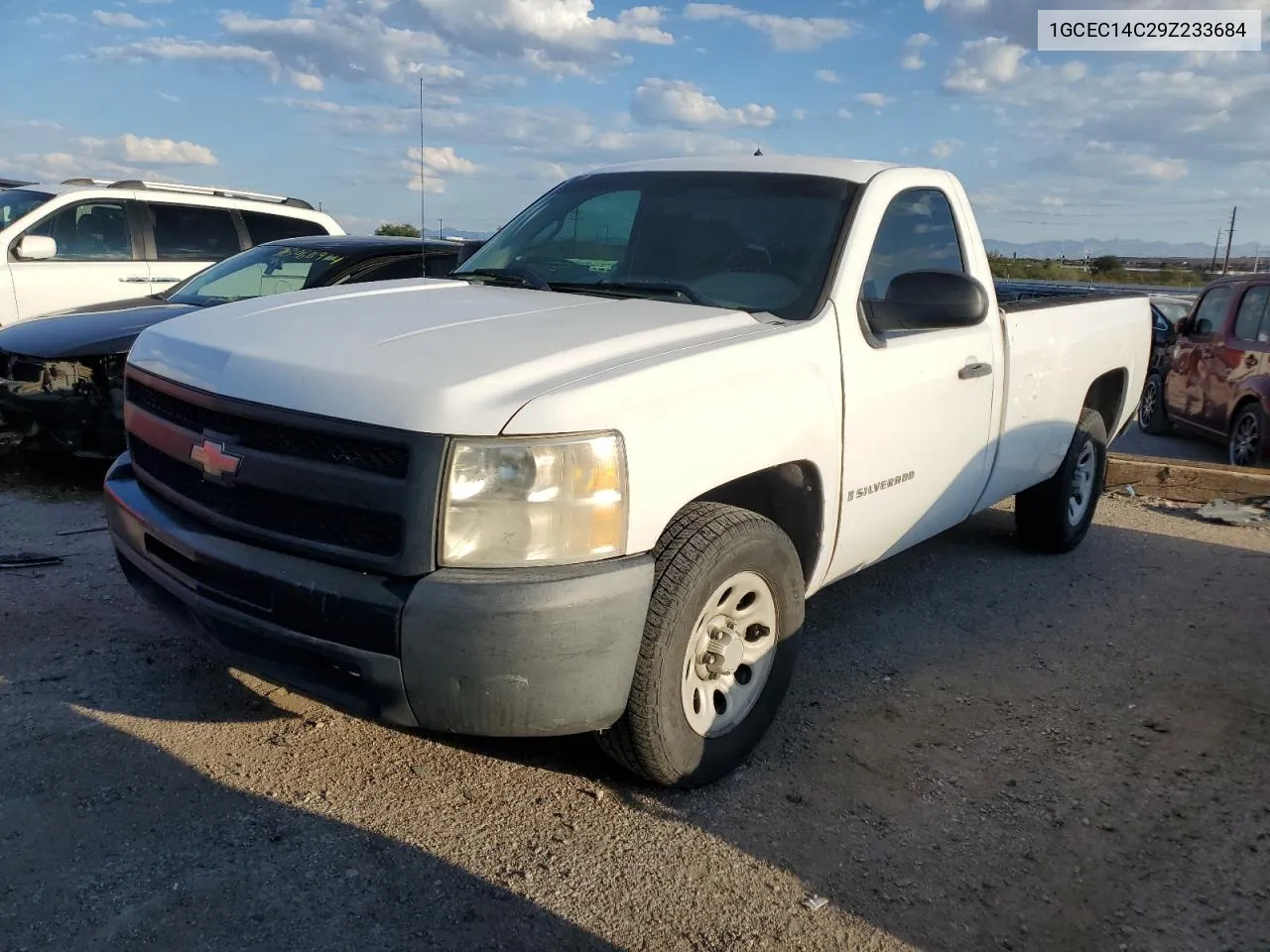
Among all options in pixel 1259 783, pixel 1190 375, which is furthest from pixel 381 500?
pixel 1190 375

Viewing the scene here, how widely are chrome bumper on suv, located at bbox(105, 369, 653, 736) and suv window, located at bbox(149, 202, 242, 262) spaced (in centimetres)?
786

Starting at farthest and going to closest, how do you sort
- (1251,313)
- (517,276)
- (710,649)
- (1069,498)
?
(1251,313)
(1069,498)
(517,276)
(710,649)

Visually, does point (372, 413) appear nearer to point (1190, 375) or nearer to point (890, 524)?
point (890, 524)

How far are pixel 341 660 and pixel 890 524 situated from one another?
219 cm

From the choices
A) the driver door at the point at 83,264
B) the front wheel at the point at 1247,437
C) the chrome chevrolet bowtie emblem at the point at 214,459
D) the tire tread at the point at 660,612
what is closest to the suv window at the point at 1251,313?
the front wheel at the point at 1247,437

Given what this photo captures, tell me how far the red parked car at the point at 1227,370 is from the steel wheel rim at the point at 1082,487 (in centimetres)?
365

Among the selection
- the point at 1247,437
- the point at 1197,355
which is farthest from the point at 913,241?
the point at 1197,355

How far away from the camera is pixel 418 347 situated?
287 cm

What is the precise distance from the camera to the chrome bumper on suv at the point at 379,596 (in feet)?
8.24

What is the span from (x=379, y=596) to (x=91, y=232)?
868 cm

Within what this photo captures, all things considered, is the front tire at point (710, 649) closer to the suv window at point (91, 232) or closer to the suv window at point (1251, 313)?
the suv window at point (1251, 313)

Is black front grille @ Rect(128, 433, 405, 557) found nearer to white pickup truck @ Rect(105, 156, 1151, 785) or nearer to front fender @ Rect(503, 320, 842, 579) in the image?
white pickup truck @ Rect(105, 156, 1151, 785)

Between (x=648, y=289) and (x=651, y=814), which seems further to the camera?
(x=648, y=289)

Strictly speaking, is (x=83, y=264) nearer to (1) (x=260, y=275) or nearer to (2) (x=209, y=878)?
(1) (x=260, y=275)
